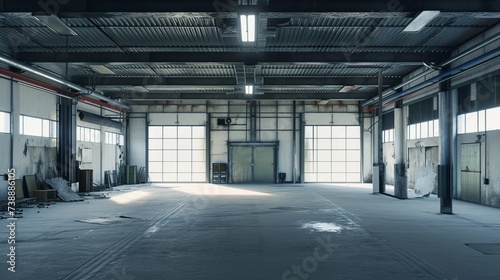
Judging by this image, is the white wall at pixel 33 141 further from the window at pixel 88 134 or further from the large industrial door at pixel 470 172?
the large industrial door at pixel 470 172

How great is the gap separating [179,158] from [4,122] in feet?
52.9

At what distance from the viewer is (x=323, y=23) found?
47.4ft

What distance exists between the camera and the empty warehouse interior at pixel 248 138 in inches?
356

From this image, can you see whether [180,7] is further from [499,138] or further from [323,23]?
[499,138]

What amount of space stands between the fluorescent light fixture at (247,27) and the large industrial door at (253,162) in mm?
20392

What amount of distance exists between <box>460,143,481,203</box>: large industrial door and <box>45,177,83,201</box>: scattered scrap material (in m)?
16.9

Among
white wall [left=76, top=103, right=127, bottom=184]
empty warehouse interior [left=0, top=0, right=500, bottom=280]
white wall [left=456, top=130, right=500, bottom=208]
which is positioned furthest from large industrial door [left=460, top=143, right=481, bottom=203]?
white wall [left=76, top=103, right=127, bottom=184]

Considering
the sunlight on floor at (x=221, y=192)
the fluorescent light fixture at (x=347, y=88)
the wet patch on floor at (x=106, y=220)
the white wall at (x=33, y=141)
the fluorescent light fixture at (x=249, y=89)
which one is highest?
the fluorescent light fixture at (x=347, y=88)

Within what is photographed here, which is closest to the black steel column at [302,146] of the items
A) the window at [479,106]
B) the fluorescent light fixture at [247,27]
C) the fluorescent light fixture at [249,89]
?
the fluorescent light fixture at [249,89]

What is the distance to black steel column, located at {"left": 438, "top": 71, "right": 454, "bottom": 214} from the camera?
1503 cm

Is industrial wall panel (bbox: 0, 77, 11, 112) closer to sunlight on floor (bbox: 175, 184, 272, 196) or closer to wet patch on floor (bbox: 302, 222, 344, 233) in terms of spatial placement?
sunlight on floor (bbox: 175, 184, 272, 196)

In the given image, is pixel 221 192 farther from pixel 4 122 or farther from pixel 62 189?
pixel 4 122

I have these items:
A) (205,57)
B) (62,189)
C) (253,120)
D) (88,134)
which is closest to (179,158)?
(253,120)

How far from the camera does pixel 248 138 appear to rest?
3294 cm
